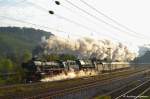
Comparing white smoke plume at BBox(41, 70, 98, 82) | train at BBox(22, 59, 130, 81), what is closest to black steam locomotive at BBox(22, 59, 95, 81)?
train at BBox(22, 59, 130, 81)

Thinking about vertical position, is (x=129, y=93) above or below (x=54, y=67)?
below

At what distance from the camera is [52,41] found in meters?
113

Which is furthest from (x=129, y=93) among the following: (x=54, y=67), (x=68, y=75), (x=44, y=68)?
(x=68, y=75)

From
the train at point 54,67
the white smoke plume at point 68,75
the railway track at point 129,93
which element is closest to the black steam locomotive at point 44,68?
the train at point 54,67

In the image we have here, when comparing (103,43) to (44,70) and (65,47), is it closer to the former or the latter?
(65,47)

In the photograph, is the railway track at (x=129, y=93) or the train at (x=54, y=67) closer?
the railway track at (x=129, y=93)

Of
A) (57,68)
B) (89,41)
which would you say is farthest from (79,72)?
(89,41)

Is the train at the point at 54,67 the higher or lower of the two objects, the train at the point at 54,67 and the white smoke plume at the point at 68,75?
the higher

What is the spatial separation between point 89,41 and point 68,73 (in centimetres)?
6749

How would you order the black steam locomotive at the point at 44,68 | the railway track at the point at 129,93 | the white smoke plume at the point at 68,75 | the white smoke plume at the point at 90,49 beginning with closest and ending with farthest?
the railway track at the point at 129,93, the black steam locomotive at the point at 44,68, the white smoke plume at the point at 68,75, the white smoke plume at the point at 90,49

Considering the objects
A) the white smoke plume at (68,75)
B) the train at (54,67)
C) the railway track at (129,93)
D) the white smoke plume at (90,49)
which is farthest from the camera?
the white smoke plume at (90,49)

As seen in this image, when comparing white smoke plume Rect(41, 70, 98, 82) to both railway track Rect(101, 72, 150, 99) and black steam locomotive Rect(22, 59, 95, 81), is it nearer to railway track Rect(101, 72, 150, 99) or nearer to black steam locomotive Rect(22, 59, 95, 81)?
black steam locomotive Rect(22, 59, 95, 81)

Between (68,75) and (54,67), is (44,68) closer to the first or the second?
(54,67)

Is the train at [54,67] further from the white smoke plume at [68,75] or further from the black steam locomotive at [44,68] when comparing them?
the white smoke plume at [68,75]
